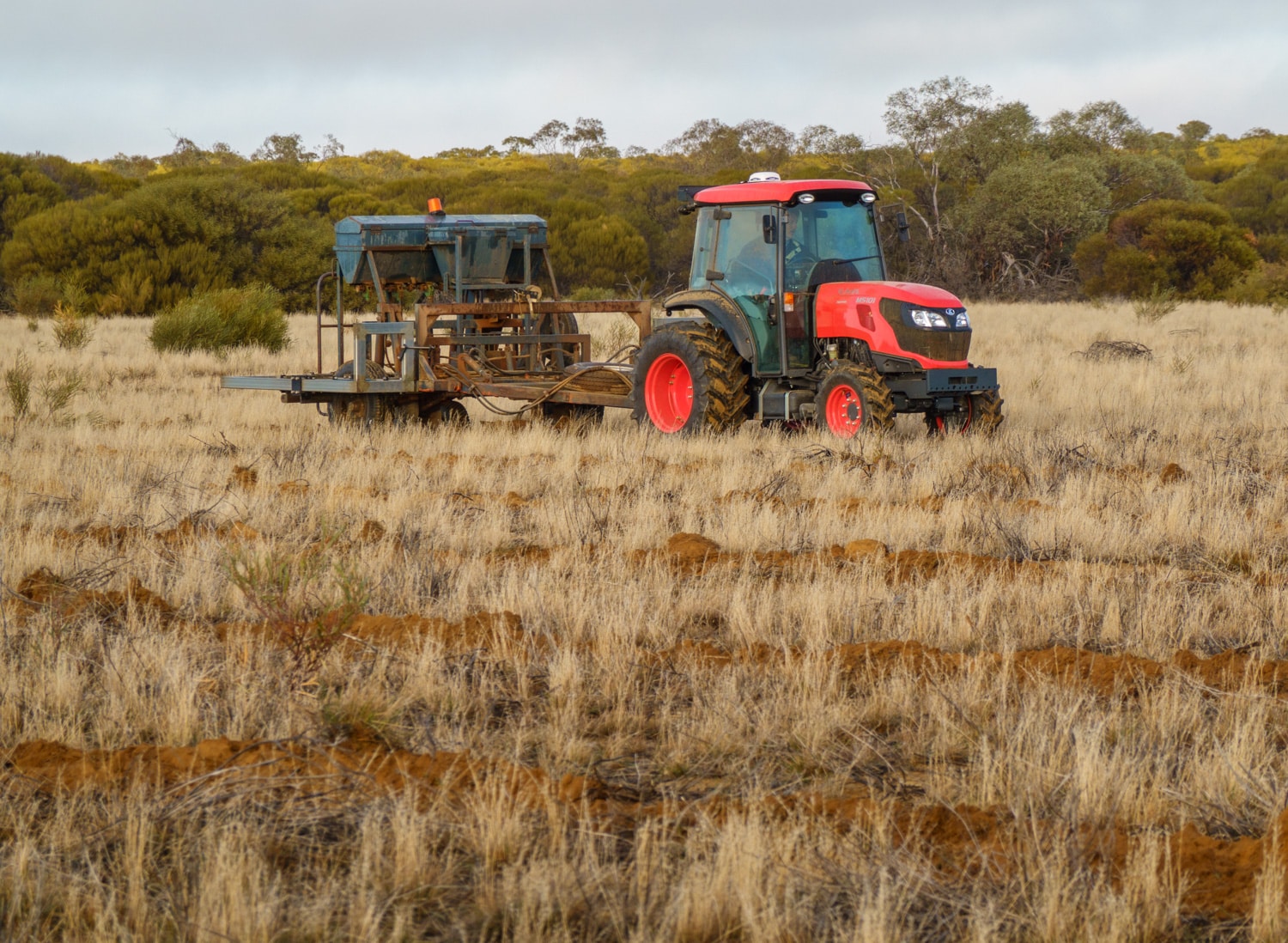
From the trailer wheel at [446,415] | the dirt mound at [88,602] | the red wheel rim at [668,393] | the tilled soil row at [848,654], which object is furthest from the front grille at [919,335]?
the dirt mound at [88,602]

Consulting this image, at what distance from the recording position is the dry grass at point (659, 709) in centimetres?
287

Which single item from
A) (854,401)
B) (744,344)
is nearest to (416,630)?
(854,401)

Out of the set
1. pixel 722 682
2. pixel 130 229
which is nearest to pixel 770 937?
pixel 722 682

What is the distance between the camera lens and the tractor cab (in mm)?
10430

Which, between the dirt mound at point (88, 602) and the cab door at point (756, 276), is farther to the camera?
the cab door at point (756, 276)

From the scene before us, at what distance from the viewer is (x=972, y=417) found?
10.6m

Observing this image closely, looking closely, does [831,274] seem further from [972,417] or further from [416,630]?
[416,630]

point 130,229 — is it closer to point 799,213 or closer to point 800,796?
point 799,213

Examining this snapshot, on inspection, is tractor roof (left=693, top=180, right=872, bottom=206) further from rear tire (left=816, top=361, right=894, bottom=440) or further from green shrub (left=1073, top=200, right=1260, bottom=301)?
green shrub (left=1073, top=200, right=1260, bottom=301)

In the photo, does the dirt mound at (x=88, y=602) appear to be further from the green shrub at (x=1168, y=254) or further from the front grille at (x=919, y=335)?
the green shrub at (x=1168, y=254)

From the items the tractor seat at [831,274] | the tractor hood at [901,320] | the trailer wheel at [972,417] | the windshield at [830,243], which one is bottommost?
the trailer wheel at [972,417]

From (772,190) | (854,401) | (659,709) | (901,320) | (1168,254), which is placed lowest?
(659,709)

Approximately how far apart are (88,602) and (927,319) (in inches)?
265

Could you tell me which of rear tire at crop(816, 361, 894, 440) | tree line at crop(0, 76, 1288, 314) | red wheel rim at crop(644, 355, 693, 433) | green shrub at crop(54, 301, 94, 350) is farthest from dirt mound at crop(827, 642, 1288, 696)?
tree line at crop(0, 76, 1288, 314)
